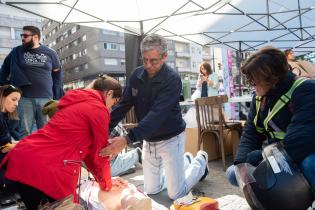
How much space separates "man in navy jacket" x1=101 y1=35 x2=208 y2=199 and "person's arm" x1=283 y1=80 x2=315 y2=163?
1.23m

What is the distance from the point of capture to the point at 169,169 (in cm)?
341

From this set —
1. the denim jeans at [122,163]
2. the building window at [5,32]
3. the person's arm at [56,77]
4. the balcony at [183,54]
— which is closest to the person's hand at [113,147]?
the denim jeans at [122,163]

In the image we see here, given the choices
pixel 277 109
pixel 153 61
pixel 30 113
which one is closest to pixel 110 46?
pixel 30 113

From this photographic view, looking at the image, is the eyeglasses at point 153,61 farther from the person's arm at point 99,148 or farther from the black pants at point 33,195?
the black pants at point 33,195

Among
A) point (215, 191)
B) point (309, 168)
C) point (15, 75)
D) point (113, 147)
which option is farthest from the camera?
point (15, 75)

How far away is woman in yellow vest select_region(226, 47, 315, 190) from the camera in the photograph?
1857mm

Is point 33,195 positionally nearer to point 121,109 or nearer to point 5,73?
point 121,109

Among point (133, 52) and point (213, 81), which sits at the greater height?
point (133, 52)

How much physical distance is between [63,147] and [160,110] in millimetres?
1020

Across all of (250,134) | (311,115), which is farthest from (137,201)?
(311,115)

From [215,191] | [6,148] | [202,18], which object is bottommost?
[215,191]

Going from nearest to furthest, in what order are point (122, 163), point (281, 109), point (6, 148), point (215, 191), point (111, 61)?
point (281, 109) < point (6, 148) < point (215, 191) < point (122, 163) < point (111, 61)

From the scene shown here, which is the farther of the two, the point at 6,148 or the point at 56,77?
the point at 56,77

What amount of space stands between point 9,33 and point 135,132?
30.3 metres
